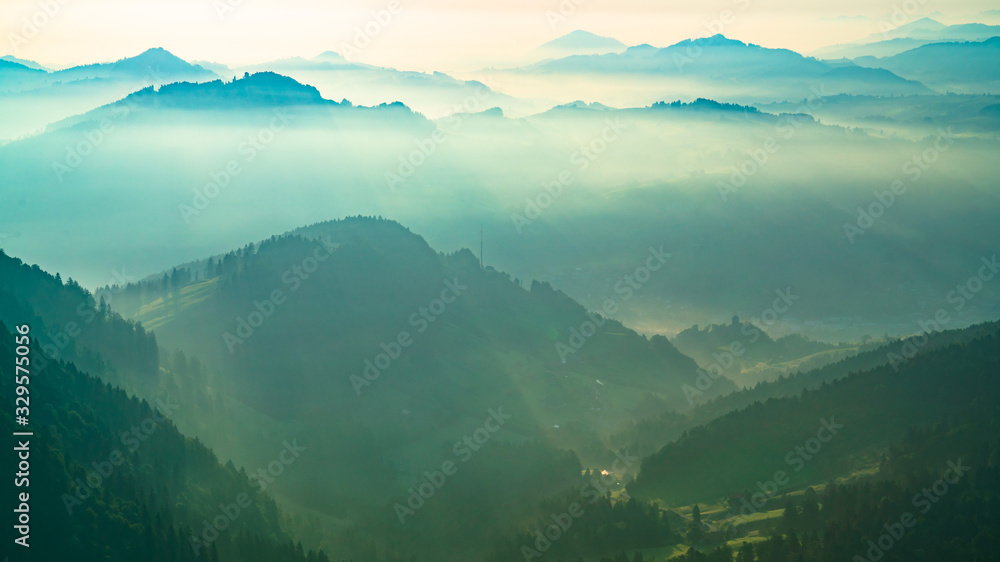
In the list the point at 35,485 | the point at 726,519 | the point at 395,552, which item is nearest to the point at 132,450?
the point at 35,485

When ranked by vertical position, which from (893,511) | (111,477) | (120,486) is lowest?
(893,511)

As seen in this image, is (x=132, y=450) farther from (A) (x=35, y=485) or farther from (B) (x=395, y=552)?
(B) (x=395, y=552)

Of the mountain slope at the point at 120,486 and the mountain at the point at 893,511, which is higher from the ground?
the mountain slope at the point at 120,486

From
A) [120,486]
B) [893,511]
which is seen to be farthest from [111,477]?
[893,511]

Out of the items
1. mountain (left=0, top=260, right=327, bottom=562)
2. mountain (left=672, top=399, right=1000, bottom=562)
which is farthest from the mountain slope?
mountain (left=672, top=399, right=1000, bottom=562)

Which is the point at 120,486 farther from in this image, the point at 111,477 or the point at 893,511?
the point at 893,511

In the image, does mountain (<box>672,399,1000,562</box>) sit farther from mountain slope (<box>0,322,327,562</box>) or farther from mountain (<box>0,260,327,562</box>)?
mountain (<box>0,260,327,562</box>)

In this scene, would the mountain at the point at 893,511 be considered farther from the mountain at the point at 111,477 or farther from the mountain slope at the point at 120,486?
the mountain at the point at 111,477

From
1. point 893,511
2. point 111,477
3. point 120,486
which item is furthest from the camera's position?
point 893,511

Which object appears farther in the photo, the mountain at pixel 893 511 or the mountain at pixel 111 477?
the mountain at pixel 893 511

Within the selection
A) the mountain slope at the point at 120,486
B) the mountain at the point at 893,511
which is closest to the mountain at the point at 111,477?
the mountain slope at the point at 120,486

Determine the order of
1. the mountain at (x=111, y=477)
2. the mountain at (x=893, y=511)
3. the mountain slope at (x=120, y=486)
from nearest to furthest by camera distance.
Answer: the mountain slope at (x=120, y=486), the mountain at (x=111, y=477), the mountain at (x=893, y=511)
